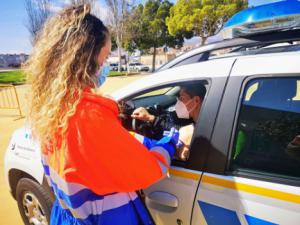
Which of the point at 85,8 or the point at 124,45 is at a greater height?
the point at 85,8

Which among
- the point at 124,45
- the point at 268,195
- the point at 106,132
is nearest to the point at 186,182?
the point at 268,195

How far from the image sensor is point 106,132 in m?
1.33

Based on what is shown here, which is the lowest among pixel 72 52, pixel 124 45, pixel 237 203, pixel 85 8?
pixel 124 45

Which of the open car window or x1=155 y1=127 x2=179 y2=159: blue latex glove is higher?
x1=155 y1=127 x2=179 y2=159: blue latex glove

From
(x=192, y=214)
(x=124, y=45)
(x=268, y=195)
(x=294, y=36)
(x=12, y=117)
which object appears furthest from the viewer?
(x=124, y=45)

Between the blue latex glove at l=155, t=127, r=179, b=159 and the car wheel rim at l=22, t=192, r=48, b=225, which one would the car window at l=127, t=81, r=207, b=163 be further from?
the car wheel rim at l=22, t=192, r=48, b=225

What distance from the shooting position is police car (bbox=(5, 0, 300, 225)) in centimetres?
149

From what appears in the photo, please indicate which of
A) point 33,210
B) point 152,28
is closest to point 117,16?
point 152,28

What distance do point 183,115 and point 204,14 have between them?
24.7 m

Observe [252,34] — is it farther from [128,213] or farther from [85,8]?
[128,213]

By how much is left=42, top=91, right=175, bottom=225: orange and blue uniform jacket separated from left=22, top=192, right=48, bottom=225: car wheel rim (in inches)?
54.0

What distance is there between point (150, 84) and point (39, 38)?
0.75 metres

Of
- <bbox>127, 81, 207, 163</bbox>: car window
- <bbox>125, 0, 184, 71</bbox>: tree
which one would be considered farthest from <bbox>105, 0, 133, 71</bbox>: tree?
<bbox>127, 81, 207, 163</bbox>: car window

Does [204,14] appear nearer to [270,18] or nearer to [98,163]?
[270,18]
